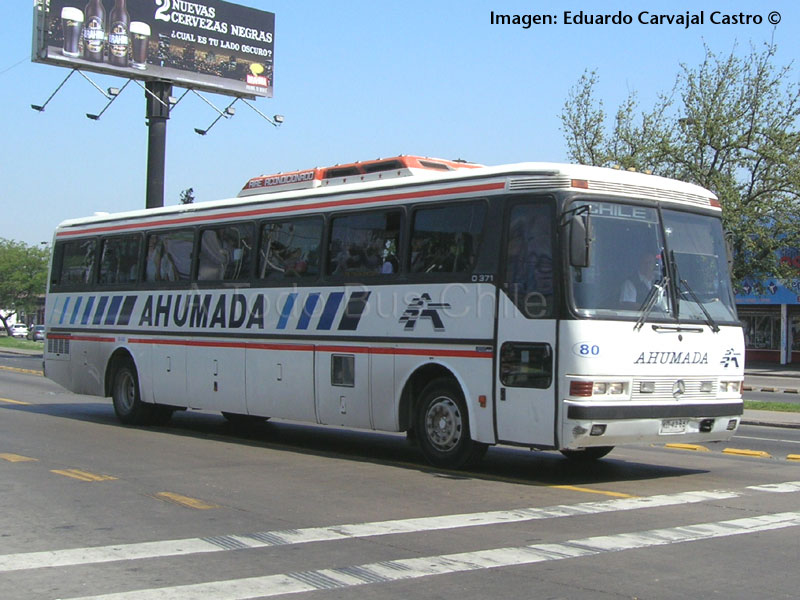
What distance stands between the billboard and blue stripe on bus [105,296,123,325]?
24886 mm

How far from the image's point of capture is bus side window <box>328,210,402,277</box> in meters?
12.4

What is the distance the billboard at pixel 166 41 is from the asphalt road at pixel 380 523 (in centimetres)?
2863

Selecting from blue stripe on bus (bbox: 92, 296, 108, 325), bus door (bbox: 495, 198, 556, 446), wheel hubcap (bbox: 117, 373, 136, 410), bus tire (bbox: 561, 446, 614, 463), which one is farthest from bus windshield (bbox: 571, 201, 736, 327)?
blue stripe on bus (bbox: 92, 296, 108, 325)

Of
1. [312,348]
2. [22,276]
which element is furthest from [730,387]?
[22,276]

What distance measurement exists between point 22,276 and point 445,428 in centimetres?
8252

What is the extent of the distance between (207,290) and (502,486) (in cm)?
643

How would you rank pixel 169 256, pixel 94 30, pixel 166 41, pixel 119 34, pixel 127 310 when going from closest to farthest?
pixel 169 256, pixel 127 310, pixel 94 30, pixel 119 34, pixel 166 41

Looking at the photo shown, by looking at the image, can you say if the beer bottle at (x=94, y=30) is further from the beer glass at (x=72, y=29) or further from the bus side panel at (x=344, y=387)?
the bus side panel at (x=344, y=387)

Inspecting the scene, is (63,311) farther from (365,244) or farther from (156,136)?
(156,136)

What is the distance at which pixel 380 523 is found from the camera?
8.56 m

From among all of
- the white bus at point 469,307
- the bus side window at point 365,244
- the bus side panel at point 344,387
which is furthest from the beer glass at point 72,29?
the bus side panel at point 344,387

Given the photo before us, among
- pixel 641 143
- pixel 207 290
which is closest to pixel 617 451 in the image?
pixel 207 290

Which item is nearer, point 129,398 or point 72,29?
point 129,398

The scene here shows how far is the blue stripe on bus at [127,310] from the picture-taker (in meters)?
16.9
